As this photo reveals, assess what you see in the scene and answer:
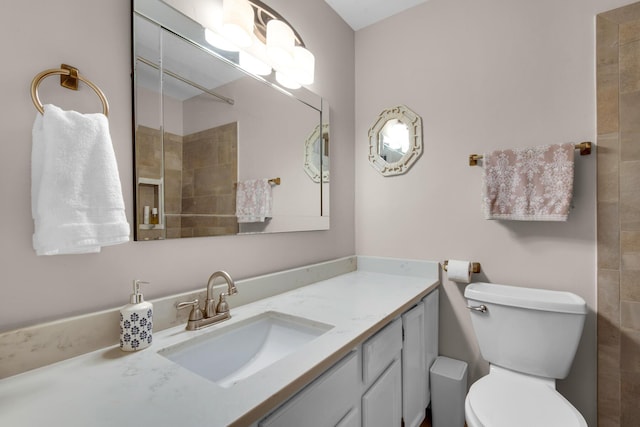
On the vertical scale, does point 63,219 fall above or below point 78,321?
above

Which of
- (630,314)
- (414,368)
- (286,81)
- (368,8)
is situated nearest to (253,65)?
(286,81)

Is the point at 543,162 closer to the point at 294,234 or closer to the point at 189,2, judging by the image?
the point at 294,234

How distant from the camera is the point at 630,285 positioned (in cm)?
127

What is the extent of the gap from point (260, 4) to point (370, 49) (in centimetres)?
95

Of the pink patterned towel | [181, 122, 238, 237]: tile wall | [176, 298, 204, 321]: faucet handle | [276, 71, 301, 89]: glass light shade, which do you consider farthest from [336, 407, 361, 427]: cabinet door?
[276, 71, 301, 89]: glass light shade

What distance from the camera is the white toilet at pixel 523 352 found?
105 cm

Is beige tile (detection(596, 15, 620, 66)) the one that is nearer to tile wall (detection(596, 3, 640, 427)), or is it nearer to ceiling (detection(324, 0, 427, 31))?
tile wall (detection(596, 3, 640, 427))

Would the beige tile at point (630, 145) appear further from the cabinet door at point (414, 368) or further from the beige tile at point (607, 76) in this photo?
the cabinet door at point (414, 368)

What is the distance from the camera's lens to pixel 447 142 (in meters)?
1.72

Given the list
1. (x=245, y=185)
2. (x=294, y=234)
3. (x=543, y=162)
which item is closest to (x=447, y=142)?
(x=543, y=162)

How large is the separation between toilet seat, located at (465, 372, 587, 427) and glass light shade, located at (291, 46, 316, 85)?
1591 millimetres

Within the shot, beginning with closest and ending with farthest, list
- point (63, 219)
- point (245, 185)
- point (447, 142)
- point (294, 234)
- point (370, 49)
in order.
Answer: point (63, 219) → point (245, 185) → point (294, 234) → point (447, 142) → point (370, 49)

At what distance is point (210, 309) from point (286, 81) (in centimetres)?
112

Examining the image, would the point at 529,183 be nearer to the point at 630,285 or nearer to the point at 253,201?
the point at 630,285
